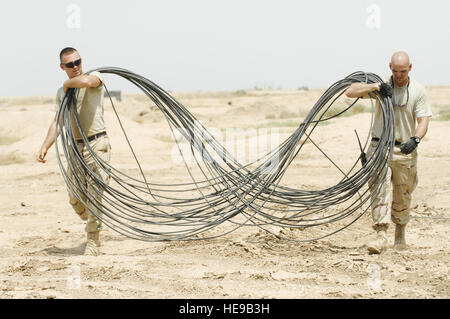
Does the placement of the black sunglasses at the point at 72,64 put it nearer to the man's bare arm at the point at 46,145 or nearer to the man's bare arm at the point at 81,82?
the man's bare arm at the point at 81,82

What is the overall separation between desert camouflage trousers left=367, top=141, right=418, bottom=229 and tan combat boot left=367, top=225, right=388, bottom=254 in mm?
62

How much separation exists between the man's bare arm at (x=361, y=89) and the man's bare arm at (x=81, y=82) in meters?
2.52

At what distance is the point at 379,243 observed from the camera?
5.97m

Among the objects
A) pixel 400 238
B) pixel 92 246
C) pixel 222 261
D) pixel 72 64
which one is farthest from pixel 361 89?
pixel 92 246

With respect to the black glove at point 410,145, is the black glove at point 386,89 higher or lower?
higher

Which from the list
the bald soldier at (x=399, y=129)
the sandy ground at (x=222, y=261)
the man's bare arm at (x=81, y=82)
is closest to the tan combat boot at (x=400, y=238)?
the sandy ground at (x=222, y=261)

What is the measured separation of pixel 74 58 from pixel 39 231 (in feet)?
9.20

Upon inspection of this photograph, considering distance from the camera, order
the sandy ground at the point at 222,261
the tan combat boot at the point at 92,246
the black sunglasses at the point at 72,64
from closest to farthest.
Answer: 1. the sandy ground at the point at 222,261
2. the black sunglasses at the point at 72,64
3. the tan combat boot at the point at 92,246

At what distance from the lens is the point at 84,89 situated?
6098 millimetres

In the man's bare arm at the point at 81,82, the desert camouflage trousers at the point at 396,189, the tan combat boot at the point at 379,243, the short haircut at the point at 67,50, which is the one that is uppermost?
the short haircut at the point at 67,50

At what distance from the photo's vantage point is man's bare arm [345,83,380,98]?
5.79 metres

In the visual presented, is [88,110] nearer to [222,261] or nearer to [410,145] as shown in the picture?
[222,261]

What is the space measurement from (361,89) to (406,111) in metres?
0.52

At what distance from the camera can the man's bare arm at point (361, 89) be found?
579cm
